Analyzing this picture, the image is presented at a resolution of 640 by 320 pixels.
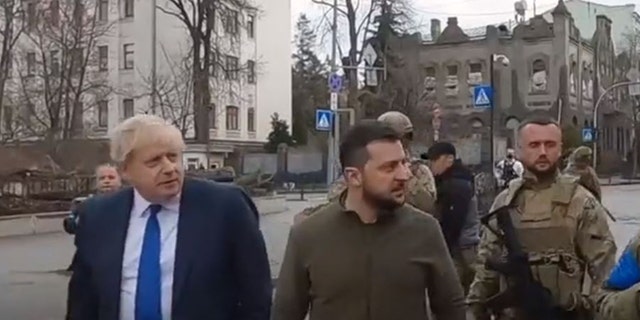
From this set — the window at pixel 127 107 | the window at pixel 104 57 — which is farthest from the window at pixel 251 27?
the window at pixel 104 57

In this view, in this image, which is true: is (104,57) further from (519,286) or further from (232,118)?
(519,286)

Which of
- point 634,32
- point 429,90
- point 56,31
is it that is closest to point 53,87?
point 56,31

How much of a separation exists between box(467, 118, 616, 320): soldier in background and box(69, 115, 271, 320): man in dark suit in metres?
1.71

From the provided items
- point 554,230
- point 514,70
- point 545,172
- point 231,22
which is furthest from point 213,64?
point 554,230

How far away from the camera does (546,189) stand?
209 inches

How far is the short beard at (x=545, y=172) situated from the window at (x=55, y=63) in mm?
38804

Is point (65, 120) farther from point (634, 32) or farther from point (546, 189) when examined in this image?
point (634, 32)

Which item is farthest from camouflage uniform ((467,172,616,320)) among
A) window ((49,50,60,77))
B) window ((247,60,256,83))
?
window ((247,60,256,83))

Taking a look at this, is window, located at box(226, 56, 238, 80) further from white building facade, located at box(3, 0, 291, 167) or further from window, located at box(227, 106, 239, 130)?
window, located at box(227, 106, 239, 130)

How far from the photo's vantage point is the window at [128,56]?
211ft

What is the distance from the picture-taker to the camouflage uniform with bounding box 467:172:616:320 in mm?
5168

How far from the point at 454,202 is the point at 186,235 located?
4.40 metres

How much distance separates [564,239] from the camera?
521cm

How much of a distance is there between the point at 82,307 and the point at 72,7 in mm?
37900
